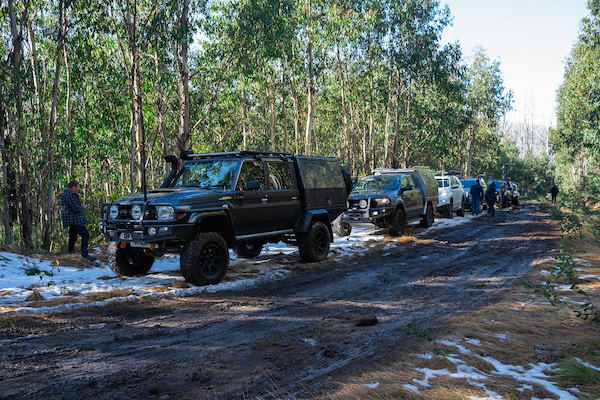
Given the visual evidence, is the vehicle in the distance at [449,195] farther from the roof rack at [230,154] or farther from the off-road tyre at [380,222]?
the roof rack at [230,154]

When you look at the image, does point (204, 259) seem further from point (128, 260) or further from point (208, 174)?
point (208, 174)

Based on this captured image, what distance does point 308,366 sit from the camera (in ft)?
14.0

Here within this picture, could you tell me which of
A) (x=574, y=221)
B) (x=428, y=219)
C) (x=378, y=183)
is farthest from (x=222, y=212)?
(x=428, y=219)

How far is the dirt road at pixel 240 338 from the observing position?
3836 mm

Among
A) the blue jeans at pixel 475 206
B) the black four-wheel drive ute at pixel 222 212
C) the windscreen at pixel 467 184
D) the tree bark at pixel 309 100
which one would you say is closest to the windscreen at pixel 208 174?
the black four-wheel drive ute at pixel 222 212

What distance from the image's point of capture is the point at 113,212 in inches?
314

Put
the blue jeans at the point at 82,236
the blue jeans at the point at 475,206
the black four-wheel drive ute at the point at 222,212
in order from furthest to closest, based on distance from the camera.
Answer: the blue jeans at the point at 475,206 → the blue jeans at the point at 82,236 → the black four-wheel drive ute at the point at 222,212

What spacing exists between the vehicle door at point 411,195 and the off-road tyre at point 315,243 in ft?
18.2

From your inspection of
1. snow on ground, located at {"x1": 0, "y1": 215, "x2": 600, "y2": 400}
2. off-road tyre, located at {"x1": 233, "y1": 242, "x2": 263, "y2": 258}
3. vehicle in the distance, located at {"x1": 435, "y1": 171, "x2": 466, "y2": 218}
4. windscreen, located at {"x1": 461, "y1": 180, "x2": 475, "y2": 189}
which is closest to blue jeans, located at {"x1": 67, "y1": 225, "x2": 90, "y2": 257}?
snow on ground, located at {"x1": 0, "y1": 215, "x2": 600, "y2": 400}

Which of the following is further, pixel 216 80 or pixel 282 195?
pixel 216 80

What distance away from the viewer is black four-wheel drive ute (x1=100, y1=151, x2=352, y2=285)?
24.8 ft

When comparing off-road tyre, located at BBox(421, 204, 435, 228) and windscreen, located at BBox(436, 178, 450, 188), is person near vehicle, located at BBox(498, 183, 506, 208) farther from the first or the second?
off-road tyre, located at BBox(421, 204, 435, 228)

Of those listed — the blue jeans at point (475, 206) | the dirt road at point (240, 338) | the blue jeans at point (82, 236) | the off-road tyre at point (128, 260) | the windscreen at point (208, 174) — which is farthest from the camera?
the blue jeans at point (475, 206)

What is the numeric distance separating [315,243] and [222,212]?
9.59 feet
